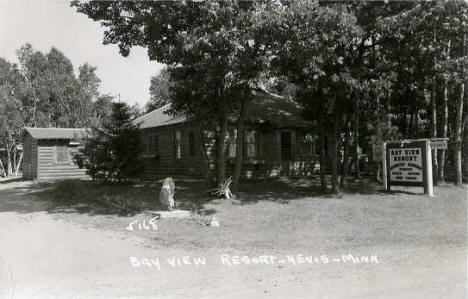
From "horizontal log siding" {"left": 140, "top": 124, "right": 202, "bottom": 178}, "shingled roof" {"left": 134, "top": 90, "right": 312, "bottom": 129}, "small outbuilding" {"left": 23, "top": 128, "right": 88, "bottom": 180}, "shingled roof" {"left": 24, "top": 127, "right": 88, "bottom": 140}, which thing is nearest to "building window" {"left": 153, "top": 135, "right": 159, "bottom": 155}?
"horizontal log siding" {"left": 140, "top": 124, "right": 202, "bottom": 178}

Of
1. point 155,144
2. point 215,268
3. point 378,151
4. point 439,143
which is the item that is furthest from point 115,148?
point 215,268

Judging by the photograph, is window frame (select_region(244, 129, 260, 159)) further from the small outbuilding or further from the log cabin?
the small outbuilding

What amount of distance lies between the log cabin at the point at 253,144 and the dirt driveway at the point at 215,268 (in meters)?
12.1

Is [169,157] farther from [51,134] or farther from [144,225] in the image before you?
[144,225]

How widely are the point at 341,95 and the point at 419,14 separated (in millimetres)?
3711

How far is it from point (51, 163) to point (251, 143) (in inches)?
502

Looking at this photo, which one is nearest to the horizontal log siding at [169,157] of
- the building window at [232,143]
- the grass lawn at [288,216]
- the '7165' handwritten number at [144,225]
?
the building window at [232,143]

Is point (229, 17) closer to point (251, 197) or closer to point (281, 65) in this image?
point (281, 65)

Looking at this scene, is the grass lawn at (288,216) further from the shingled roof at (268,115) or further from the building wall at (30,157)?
the building wall at (30,157)

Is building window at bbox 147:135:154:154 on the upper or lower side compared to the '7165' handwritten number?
upper

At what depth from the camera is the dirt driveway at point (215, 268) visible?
19.3 ft

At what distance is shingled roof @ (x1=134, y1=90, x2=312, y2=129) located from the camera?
22750 millimetres

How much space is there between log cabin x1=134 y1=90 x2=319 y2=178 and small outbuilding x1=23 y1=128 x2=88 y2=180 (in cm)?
523

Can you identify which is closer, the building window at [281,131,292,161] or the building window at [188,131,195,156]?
the building window at [188,131,195,156]
